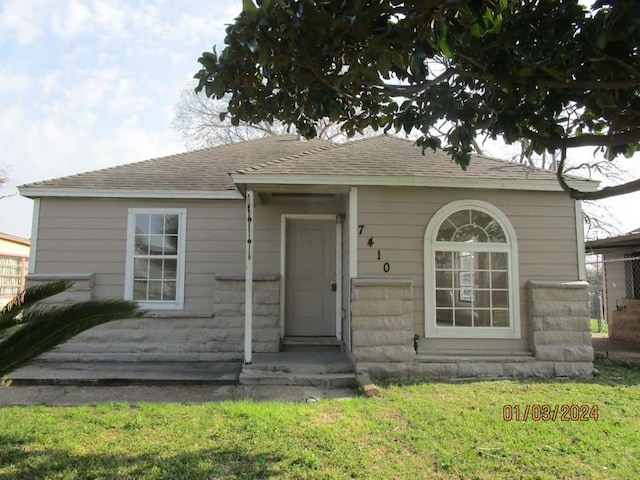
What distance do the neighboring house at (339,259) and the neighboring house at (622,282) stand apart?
3.57 metres

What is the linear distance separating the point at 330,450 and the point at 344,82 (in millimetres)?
2973

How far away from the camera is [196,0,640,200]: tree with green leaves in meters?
2.68

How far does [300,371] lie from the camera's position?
6.27m

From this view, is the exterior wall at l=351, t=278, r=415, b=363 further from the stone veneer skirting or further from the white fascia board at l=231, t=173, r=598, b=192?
the white fascia board at l=231, t=173, r=598, b=192

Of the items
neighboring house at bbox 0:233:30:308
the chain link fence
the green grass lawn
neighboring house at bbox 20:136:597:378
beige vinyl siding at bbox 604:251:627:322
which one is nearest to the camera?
the green grass lawn

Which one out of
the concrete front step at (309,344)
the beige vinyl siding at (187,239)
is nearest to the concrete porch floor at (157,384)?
the concrete front step at (309,344)

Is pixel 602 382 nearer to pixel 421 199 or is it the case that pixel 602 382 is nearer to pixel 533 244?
pixel 533 244

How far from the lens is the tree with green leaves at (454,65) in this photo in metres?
2.68

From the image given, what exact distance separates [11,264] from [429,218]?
14.3m

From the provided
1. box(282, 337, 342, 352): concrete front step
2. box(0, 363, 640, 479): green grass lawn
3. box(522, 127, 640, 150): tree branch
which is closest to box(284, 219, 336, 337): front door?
box(282, 337, 342, 352): concrete front step

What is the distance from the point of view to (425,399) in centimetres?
530

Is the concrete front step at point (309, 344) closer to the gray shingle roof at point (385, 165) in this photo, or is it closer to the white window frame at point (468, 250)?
the white window frame at point (468, 250)

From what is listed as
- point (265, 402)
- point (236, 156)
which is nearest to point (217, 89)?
point (265, 402)

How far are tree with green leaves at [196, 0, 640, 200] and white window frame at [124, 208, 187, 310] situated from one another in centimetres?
405
